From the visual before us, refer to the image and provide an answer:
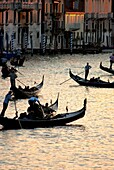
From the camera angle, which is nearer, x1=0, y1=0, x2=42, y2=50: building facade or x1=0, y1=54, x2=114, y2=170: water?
x1=0, y1=54, x2=114, y2=170: water

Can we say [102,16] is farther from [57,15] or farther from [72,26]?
[57,15]

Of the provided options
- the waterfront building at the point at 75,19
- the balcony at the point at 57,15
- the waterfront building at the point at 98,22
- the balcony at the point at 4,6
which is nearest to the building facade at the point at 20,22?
the balcony at the point at 4,6

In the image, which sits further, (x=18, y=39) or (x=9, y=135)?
(x=18, y=39)

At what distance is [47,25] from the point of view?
78.2 meters

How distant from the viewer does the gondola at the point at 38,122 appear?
26.2 meters

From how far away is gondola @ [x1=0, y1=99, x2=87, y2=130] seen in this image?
26188mm

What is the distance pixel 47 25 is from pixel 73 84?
33.3 meters

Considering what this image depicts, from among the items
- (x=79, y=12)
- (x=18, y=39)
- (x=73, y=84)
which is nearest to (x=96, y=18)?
(x=79, y=12)

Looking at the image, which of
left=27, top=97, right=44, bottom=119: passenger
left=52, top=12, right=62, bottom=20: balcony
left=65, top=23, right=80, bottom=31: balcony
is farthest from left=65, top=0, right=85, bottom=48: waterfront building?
left=27, top=97, right=44, bottom=119: passenger

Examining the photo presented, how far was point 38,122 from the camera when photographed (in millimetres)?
26609

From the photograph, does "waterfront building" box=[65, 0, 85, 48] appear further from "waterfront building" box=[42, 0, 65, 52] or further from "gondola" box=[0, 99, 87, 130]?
"gondola" box=[0, 99, 87, 130]

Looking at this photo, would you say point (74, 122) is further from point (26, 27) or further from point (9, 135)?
point (26, 27)

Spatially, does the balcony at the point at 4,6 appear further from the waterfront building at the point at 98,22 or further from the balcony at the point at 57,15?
the waterfront building at the point at 98,22

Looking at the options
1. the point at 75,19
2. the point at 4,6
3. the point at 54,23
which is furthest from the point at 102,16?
the point at 4,6
